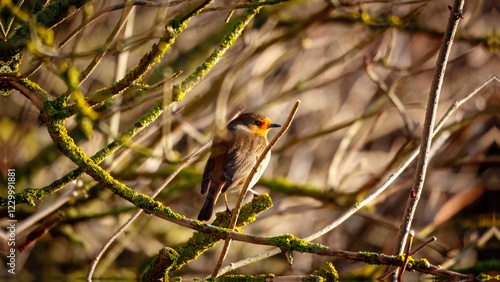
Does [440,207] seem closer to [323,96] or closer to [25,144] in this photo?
[323,96]

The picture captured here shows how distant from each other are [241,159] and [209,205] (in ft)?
1.69

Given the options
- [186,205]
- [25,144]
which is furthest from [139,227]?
[25,144]

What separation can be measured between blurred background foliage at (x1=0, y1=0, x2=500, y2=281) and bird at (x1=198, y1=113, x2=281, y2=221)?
0.70ft

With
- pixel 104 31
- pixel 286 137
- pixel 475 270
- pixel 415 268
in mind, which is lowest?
pixel 415 268

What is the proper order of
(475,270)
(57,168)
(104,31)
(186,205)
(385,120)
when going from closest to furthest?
1. (475,270)
2. (57,168)
3. (104,31)
4. (186,205)
5. (385,120)

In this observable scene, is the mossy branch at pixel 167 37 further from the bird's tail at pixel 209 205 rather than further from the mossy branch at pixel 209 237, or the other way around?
the bird's tail at pixel 209 205

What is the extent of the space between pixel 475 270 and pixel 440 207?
5.13 feet

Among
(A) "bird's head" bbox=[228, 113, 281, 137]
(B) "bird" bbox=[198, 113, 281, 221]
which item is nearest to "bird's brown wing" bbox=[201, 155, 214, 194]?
(B) "bird" bbox=[198, 113, 281, 221]

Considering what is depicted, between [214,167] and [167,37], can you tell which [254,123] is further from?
[167,37]

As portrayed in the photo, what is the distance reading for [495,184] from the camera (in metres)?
4.64

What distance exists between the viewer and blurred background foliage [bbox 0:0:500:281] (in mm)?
4355

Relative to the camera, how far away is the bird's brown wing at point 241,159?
11.9 ft

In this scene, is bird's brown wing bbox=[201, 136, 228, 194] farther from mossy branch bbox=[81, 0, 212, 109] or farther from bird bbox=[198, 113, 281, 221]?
mossy branch bbox=[81, 0, 212, 109]

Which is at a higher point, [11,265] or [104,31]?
[104,31]
